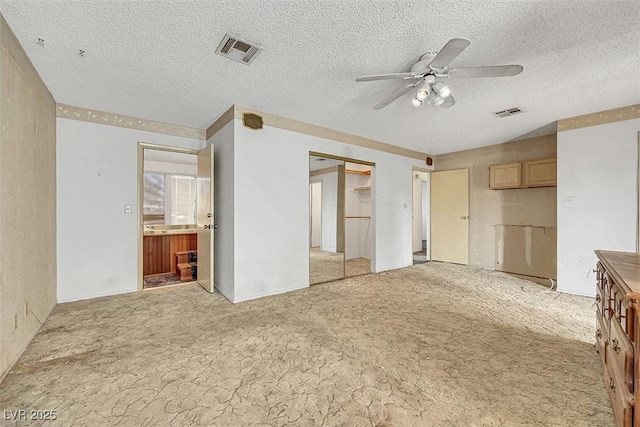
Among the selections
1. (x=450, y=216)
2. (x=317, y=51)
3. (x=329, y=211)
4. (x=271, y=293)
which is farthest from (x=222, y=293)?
(x=450, y=216)

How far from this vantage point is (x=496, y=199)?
5160 mm

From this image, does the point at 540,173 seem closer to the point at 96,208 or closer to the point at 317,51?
the point at 317,51

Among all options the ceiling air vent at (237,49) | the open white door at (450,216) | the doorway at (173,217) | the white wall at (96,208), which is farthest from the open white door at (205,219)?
the open white door at (450,216)

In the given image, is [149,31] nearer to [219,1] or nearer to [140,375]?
[219,1]

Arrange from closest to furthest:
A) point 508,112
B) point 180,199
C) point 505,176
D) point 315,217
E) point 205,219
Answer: point 508,112, point 205,219, point 505,176, point 180,199, point 315,217

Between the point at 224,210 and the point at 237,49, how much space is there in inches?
79.7

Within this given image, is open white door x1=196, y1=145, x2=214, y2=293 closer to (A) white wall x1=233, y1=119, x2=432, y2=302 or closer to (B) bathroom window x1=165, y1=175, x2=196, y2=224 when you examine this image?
(A) white wall x1=233, y1=119, x2=432, y2=302

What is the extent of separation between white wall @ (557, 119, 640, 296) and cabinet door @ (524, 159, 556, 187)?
0.66m

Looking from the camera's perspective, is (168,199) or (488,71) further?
(168,199)

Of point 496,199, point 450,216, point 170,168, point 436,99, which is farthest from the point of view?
point 170,168

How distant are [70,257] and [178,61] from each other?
278 cm

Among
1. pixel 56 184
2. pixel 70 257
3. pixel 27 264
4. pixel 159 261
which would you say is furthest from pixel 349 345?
pixel 159 261

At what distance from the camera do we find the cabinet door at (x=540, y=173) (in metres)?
4.32

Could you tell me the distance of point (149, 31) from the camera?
1908 millimetres
